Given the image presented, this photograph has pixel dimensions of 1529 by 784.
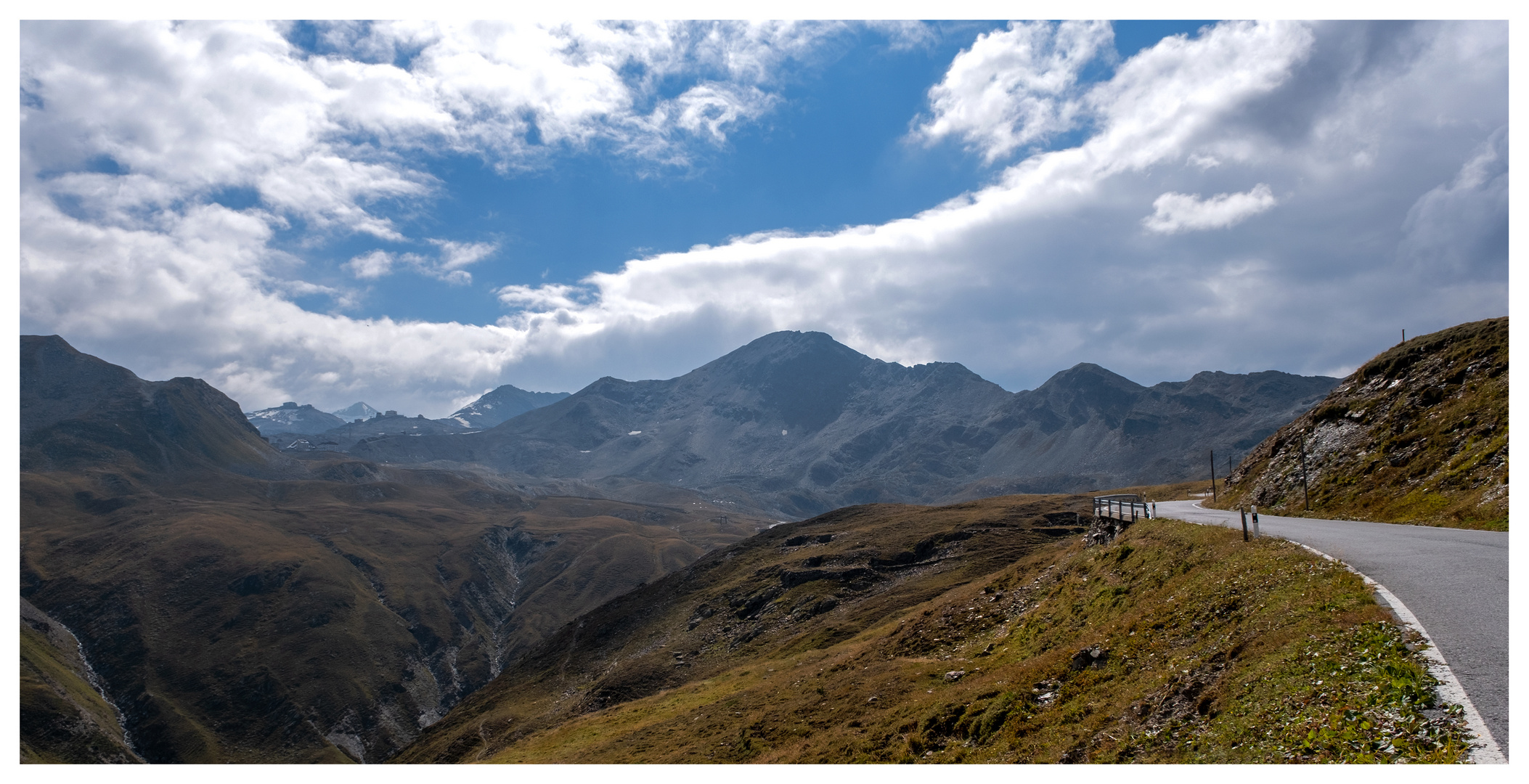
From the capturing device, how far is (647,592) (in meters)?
130

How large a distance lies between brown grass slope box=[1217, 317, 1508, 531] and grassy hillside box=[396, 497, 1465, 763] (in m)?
16.8

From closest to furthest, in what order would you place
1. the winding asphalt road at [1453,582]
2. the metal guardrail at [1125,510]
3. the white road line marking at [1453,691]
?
the white road line marking at [1453,691]
the winding asphalt road at [1453,582]
the metal guardrail at [1125,510]

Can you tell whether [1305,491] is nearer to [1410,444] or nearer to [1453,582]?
[1410,444]

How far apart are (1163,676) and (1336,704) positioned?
20.2 feet

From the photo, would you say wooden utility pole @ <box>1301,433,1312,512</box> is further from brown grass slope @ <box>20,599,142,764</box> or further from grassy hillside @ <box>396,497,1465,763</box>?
brown grass slope @ <box>20,599,142,764</box>

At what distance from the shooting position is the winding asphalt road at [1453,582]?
1447 cm

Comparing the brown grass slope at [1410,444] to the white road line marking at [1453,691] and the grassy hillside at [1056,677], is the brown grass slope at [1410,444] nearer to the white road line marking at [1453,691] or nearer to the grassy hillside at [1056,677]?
the grassy hillside at [1056,677]

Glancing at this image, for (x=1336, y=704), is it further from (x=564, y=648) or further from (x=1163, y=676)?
(x=564, y=648)

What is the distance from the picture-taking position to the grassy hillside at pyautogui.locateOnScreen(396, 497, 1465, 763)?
52.1 ft

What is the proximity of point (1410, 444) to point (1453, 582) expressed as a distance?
37.7m

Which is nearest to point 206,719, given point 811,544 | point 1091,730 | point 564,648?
point 564,648

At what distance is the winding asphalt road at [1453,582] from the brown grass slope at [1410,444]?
6.45 m

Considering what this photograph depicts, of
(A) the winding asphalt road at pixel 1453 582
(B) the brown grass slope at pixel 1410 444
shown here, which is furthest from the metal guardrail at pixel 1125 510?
(B) the brown grass slope at pixel 1410 444

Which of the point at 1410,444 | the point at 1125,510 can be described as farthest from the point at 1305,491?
the point at 1125,510
